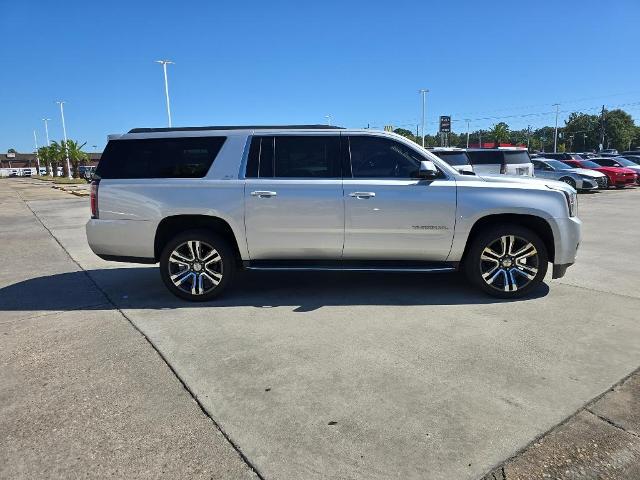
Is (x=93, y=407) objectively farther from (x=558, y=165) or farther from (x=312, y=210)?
(x=558, y=165)

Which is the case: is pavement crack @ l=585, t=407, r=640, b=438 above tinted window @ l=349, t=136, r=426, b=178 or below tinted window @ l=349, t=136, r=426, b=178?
below

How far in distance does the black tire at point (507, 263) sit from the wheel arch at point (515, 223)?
2.1 inches

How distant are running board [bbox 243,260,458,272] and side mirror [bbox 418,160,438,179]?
982 mm

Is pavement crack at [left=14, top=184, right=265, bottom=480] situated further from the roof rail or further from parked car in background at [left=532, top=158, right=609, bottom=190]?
parked car in background at [left=532, top=158, right=609, bottom=190]

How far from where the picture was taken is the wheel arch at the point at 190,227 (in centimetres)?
512

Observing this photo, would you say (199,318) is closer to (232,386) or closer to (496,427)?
(232,386)

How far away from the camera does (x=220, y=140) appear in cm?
510

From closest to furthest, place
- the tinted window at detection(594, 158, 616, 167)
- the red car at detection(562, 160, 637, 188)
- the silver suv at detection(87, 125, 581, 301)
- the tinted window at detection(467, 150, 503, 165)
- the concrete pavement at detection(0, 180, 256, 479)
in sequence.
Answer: the concrete pavement at detection(0, 180, 256, 479) < the silver suv at detection(87, 125, 581, 301) < the tinted window at detection(467, 150, 503, 165) < the red car at detection(562, 160, 637, 188) < the tinted window at detection(594, 158, 616, 167)

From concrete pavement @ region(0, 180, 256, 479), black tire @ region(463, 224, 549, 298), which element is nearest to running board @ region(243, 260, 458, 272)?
black tire @ region(463, 224, 549, 298)

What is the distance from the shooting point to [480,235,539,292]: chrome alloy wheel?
16.4 feet

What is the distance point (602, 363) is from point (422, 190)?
230 centimetres

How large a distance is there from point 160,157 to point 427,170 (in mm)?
2964

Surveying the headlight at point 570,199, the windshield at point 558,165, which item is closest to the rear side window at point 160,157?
the headlight at point 570,199

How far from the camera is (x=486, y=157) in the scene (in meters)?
15.0
